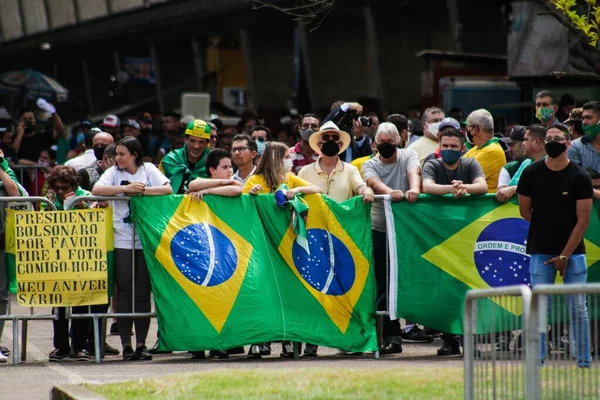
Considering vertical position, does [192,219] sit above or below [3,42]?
below

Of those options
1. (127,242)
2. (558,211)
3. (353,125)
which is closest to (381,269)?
(558,211)

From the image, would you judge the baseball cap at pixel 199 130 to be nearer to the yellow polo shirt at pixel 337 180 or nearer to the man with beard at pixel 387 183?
the yellow polo shirt at pixel 337 180

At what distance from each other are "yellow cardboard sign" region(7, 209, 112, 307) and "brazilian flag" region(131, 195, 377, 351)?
0.43 meters

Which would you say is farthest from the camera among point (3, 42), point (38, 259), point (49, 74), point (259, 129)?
point (49, 74)

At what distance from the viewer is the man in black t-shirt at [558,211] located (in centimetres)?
1077

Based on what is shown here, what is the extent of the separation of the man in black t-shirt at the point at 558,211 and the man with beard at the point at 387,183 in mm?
1423

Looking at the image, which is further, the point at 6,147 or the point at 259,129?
the point at 6,147

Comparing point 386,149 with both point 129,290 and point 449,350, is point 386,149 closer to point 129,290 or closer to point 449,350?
point 449,350

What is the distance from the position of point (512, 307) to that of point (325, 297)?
5.14m

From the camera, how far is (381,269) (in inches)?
484

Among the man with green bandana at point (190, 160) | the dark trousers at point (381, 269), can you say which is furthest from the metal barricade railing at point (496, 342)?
the man with green bandana at point (190, 160)

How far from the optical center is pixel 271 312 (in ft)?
39.1

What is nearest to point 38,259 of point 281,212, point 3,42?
point 281,212

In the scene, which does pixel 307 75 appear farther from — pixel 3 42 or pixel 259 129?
pixel 259 129
